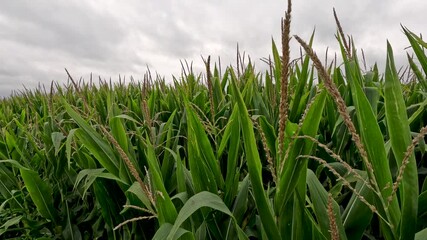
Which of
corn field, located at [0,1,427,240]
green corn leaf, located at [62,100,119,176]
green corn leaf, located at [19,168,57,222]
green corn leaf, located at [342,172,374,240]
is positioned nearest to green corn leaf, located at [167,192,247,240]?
corn field, located at [0,1,427,240]

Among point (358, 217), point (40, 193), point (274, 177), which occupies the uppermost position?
point (274, 177)

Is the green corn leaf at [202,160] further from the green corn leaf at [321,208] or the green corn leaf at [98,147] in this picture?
the green corn leaf at [98,147]

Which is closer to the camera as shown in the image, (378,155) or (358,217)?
(378,155)

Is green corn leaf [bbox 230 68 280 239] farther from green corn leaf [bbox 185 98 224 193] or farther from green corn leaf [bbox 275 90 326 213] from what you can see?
green corn leaf [bbox 185 98 224 193]

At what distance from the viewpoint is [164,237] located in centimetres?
99

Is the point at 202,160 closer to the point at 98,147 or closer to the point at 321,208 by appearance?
the point at 321,208

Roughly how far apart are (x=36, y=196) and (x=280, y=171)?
5.03 ft

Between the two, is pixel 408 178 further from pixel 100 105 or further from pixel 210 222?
pixel 100 105

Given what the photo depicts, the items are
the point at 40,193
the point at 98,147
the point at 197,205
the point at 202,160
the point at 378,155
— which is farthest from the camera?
the point at 40,193

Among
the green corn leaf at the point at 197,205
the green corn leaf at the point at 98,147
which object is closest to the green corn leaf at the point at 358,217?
the green corn leaf at the point at 197,205

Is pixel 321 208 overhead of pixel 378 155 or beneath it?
beneath

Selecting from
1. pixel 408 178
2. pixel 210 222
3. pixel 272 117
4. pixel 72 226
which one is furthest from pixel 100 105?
pixel 408 178

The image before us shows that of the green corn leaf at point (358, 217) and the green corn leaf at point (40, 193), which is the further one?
the green corn leaf at point (40, 193)

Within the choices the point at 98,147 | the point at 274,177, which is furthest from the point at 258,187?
the point at 98,147
